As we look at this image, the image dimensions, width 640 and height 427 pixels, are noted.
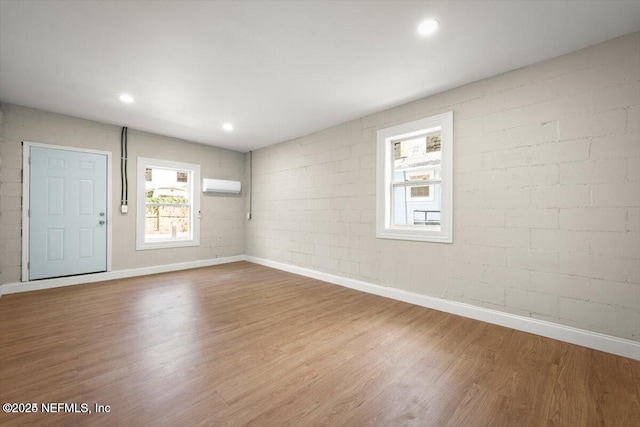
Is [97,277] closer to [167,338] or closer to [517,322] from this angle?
[167,338]

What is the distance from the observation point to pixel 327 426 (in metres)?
1.46

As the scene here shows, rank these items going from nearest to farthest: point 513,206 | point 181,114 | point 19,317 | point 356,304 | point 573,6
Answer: point 573,6, point 513,206, point 19,317, point 356,304, point 181,114

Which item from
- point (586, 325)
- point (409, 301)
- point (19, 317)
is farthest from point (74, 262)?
point (586, 325)

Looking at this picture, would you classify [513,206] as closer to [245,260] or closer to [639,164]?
[639,164]

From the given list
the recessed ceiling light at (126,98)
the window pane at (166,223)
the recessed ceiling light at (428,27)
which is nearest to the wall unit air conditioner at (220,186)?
the window pane at (166,223)

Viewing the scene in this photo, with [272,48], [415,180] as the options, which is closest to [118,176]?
[272,48]

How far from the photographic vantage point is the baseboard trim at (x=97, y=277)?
3.91 meters

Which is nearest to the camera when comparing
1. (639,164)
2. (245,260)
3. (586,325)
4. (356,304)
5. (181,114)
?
(639,164)

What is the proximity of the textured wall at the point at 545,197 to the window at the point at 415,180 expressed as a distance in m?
0.11

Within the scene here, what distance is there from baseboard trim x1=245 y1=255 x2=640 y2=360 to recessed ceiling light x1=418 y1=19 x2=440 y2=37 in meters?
2.87

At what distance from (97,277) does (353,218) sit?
453cm

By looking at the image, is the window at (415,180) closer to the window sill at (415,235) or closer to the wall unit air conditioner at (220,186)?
the window sill at (415,235)

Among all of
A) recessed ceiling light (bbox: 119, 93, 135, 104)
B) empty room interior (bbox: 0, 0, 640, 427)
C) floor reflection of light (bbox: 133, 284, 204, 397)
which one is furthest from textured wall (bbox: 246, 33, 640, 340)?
recessed ceiling light (bbox: 119, 93, 135, 104)

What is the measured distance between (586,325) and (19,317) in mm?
5861
